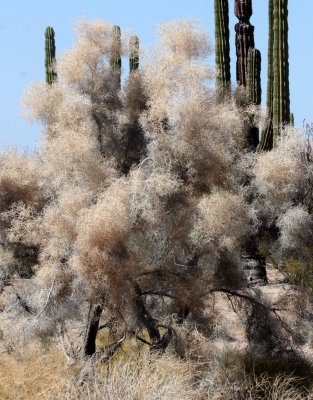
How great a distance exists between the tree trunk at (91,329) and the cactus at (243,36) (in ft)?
30.4

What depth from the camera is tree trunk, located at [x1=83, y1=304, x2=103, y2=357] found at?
12.6m

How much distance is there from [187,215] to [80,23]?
3.49 metres

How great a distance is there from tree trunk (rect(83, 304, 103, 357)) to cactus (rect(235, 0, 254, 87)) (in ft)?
30.4

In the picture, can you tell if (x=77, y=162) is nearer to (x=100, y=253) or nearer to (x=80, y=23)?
(x=100, y=253)

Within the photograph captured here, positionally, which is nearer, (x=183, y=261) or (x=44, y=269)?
(x=44, y=269)

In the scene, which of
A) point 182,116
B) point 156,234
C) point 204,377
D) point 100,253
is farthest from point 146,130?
point 204,377

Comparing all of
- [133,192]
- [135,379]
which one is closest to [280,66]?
[133,192]

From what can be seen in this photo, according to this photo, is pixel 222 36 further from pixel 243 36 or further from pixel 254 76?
pixel 243 36

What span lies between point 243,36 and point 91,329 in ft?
36.7

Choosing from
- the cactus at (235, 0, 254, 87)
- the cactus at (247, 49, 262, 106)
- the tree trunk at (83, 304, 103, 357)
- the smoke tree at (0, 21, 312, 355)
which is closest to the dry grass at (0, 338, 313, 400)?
the tree trunk at (83, 304, 103, 357)

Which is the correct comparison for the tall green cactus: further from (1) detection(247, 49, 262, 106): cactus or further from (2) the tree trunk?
(2) the tree trunk

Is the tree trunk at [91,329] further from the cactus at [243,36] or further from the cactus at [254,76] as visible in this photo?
the cactus at [243,36]

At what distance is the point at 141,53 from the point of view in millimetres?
13766

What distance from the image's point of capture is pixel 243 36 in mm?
21875
